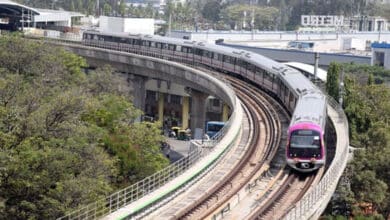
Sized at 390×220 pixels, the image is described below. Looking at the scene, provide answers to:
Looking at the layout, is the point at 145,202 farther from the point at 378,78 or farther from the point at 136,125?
the point at 378,78

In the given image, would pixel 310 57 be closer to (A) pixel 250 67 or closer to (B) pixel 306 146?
(A) pixel 250 67

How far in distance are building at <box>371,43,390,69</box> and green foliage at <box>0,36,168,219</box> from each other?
4192 cm

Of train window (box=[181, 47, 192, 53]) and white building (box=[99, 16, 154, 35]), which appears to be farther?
white building (box=[99, 16, 154, 35])

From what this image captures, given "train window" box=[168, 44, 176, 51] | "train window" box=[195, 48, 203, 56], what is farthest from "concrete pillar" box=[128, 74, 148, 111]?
"train window" box=[195, 48, 203, 56]

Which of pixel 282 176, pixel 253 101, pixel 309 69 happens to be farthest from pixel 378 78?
pixel 282 176

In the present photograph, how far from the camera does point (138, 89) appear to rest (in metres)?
63.7

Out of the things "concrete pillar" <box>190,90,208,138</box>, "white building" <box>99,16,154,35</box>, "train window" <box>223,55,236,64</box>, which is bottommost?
"concrete pillar" <box>190,90,208,138</box>

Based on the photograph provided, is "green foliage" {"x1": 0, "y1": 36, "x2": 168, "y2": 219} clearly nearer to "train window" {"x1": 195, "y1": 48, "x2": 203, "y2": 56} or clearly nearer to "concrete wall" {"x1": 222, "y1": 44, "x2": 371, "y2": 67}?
"train window" {"x1": 195, "y1": 48, "x2": 203, "y2": 56}

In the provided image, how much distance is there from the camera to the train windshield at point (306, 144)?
96.5 feet

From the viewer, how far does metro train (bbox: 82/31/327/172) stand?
29562 mm

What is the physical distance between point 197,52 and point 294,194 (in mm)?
33878

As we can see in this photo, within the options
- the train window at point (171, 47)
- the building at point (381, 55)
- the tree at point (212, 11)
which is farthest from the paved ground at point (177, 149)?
the tree at point (212, 11)

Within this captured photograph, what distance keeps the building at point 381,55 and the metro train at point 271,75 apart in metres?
23.7

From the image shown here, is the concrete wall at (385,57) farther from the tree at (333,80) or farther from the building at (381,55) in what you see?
the tree at (333,80)
